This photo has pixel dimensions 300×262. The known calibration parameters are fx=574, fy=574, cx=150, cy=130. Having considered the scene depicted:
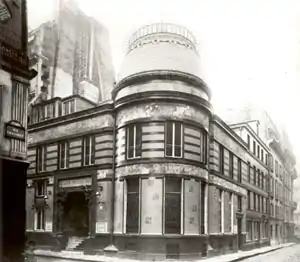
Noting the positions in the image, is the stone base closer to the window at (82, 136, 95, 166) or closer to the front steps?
the front steps

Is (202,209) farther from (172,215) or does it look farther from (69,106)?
(69,106)

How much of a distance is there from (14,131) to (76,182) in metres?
0.26

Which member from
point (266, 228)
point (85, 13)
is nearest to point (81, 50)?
point (85, 13)

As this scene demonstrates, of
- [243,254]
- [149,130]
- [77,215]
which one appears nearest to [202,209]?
[243,254]

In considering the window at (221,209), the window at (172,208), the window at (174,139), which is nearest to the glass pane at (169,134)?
the window at (174,139)

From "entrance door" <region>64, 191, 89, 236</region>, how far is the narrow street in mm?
517

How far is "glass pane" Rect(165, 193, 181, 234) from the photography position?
1724 mm

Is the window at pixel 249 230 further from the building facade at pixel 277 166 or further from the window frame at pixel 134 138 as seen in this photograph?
the window frame at pixel 134 138

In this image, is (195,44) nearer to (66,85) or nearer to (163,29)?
(163,29)

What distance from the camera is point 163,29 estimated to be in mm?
1703

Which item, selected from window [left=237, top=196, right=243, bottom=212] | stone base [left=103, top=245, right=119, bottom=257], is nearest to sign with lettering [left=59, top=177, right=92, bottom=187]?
stone base [left=103, top=245, right=119, bottom=257]

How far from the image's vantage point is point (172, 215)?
68.2 inches

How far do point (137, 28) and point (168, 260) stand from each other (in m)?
0.70

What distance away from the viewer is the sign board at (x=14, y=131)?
184 centimetres
